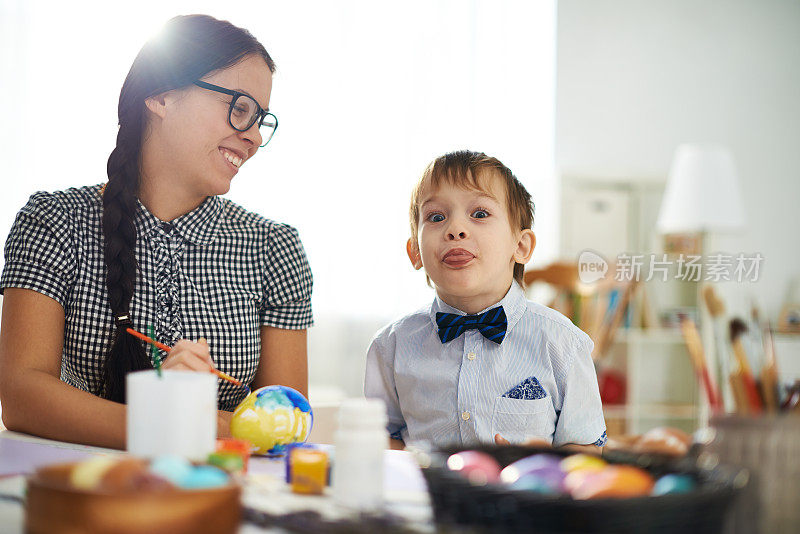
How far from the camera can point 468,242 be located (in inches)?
55.6

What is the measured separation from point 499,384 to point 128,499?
93cm

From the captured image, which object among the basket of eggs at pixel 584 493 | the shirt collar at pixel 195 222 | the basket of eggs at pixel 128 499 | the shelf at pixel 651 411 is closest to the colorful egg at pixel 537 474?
the basket of eggs at pixel 584 493

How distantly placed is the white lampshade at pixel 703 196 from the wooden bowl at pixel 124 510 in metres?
3.82

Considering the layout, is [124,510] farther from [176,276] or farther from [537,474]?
[176,276]

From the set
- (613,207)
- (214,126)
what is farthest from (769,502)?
(613,207)

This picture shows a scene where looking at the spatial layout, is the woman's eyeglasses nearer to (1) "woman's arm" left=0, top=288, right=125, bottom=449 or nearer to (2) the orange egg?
(1) "woman's arm" left=0, top=288, right=125, bottom=449

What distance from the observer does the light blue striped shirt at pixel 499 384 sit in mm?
1352

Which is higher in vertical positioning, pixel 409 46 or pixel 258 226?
pixel 409 46

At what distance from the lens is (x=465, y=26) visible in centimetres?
441

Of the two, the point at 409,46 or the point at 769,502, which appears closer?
the point at 769,502

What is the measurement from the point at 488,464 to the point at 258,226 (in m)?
1.01

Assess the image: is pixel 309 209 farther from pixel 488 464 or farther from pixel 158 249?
pixel 488 464

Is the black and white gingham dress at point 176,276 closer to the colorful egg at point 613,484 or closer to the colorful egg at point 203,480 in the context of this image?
the colorful egg at point 203,480

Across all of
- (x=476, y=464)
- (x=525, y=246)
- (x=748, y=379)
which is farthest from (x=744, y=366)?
(x=525, y=246)
